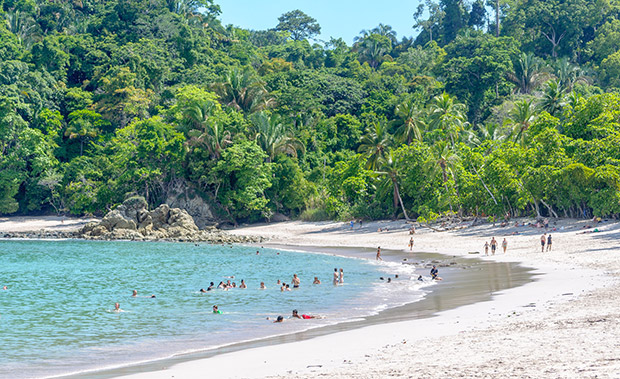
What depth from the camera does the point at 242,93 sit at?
77.1 metres

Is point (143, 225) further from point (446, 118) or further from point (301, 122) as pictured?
point (446, 118)

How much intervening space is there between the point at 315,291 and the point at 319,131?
51281 millimetres

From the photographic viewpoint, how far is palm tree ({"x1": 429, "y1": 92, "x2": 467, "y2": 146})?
62.0m

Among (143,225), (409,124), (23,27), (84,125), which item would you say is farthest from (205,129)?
(23,27)

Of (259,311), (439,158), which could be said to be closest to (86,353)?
(259,311)

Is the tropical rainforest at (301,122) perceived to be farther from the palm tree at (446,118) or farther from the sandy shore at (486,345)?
the sandy shore at (486,345)

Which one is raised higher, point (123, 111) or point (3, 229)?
point (123, 111)

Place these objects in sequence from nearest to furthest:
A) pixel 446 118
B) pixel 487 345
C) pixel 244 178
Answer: pixel 487 345
pixel 446 118
pixel 244 178

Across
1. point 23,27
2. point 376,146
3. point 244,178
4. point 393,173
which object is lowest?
point 393,173

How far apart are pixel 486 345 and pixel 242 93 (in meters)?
66.5

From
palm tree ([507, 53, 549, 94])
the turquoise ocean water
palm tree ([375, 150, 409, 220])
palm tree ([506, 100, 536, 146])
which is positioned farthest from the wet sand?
palm tree ([507, 53, 549, 94])

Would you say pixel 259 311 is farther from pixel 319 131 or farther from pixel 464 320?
pixel 319 131

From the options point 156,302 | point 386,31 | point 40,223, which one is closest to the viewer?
point 156,302

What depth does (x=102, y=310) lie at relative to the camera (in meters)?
25.1
